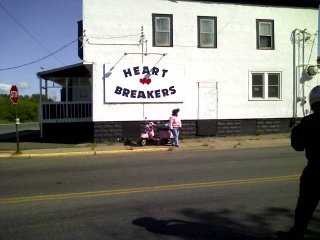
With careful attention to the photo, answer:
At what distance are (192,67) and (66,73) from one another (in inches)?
268

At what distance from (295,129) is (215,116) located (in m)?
15.9

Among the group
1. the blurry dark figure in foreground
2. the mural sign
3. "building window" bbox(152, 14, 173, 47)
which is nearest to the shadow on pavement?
the blurry dark figure in foreground

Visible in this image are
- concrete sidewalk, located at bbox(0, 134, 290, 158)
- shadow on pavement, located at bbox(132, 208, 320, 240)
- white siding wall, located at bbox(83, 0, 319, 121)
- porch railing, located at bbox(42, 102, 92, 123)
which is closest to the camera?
shadow on pavement, located at bbox(132, 208, 320, 240)

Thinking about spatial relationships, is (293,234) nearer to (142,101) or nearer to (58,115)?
(142,101)

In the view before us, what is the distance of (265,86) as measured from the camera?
69.8ft

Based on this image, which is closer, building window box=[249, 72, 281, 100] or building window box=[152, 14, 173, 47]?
building window box=[152, 14, 173, 47]

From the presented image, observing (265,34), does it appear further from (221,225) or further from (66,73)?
(221,225)

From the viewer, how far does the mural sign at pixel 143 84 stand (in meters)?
19.1

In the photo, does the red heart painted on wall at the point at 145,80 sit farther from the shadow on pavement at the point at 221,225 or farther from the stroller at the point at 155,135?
the shadow on pavement at the point at 221,225

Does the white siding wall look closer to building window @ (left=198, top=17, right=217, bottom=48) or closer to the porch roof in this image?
building window @ (left=198, top=17, right=217, bottom=48)

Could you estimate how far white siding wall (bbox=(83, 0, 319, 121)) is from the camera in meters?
19.0

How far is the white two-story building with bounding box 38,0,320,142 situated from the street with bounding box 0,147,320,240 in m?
7.15

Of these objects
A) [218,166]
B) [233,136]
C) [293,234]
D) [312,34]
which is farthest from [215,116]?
[293,234]

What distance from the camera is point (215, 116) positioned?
809 inches
